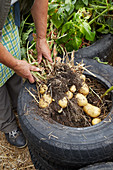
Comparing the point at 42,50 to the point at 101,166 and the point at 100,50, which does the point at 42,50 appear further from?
the point at 101,166

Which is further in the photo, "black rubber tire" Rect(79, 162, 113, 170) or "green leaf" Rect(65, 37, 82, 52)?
"green leaf" Rect(65, 37, 82, 52)

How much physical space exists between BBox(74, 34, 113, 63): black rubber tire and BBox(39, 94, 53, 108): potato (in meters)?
0.69

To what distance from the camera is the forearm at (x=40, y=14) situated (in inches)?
56.3

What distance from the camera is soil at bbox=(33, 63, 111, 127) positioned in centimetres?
133

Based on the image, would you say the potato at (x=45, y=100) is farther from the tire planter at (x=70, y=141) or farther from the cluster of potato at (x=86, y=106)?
the cluster of potato at (x=86, y=106)

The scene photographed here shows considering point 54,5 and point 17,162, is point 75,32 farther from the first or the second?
point 17,162

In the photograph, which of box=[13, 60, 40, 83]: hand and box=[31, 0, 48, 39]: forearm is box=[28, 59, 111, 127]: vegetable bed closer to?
box=[13, 60, 40, 83]: hand

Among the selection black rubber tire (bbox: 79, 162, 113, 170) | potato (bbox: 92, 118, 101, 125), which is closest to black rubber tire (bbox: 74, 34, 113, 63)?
potato (bbox: 92, 118, 101, 125)

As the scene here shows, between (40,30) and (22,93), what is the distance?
55cm

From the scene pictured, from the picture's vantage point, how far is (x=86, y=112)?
1371 mm

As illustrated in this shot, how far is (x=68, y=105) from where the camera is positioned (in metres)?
1.36

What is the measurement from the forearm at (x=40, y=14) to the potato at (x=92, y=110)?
0.69 meters

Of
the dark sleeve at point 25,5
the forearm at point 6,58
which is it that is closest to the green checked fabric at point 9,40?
the dark sleeve at point 25,5

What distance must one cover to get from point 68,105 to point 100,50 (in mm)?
838
